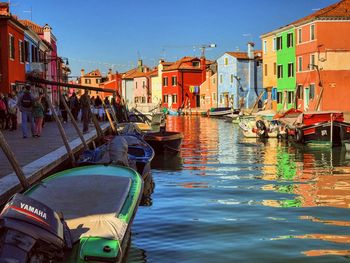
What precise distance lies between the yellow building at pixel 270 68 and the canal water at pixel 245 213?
3383 centimetres

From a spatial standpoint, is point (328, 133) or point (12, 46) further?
point (12, 46)

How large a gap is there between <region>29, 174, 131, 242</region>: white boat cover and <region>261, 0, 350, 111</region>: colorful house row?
2805cm

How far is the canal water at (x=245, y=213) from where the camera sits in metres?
7.62

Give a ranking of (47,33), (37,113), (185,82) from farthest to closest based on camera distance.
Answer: (185,82), (47,33), (37,113)

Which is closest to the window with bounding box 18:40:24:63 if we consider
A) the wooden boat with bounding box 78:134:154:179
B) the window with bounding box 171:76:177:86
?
the wooden boat with bounding box 78:134:154:179

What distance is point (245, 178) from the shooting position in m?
14.7

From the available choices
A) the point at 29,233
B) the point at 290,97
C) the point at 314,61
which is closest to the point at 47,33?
the point at 290,97

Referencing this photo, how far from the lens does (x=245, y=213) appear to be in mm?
10062

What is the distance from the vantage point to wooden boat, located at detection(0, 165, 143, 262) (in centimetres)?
473

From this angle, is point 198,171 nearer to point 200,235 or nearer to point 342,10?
point 200,235

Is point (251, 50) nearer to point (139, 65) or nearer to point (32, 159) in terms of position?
point (139, 65)

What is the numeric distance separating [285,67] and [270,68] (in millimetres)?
4581

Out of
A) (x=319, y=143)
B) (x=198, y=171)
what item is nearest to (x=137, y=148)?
(x=198, y=171)

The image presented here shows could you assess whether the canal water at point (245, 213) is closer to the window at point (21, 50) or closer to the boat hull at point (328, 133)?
the boat hull at point (328, 133)
